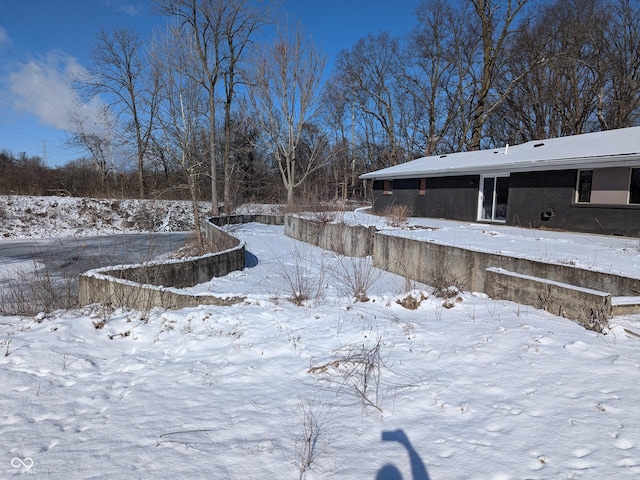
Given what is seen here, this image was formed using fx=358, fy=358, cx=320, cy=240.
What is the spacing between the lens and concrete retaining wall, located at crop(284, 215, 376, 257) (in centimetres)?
1182

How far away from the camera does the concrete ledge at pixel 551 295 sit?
13.4 feet

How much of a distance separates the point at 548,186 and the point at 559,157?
1.10 m

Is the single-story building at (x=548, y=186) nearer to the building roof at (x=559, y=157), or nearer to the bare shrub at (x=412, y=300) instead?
the building roof at (x=559, y=157)

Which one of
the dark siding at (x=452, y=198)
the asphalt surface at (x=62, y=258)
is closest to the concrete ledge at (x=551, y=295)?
the asphalt surface at (x=62, y=258)

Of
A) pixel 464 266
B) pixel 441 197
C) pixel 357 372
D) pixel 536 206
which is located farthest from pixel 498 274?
pixel 441 197

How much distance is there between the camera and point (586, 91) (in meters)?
25.1

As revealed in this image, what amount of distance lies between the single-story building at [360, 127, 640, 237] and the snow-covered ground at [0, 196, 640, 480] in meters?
8.91

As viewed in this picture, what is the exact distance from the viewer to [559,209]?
40.0 feet

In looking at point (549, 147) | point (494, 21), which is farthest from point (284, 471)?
point (494, 21)

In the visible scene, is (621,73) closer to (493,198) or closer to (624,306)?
(493,198)

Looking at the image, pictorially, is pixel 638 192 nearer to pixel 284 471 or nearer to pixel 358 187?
pixel 284 471

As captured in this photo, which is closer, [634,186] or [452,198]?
[634,186]

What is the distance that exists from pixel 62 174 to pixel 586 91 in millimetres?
36940

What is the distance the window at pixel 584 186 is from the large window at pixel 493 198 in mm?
2563
